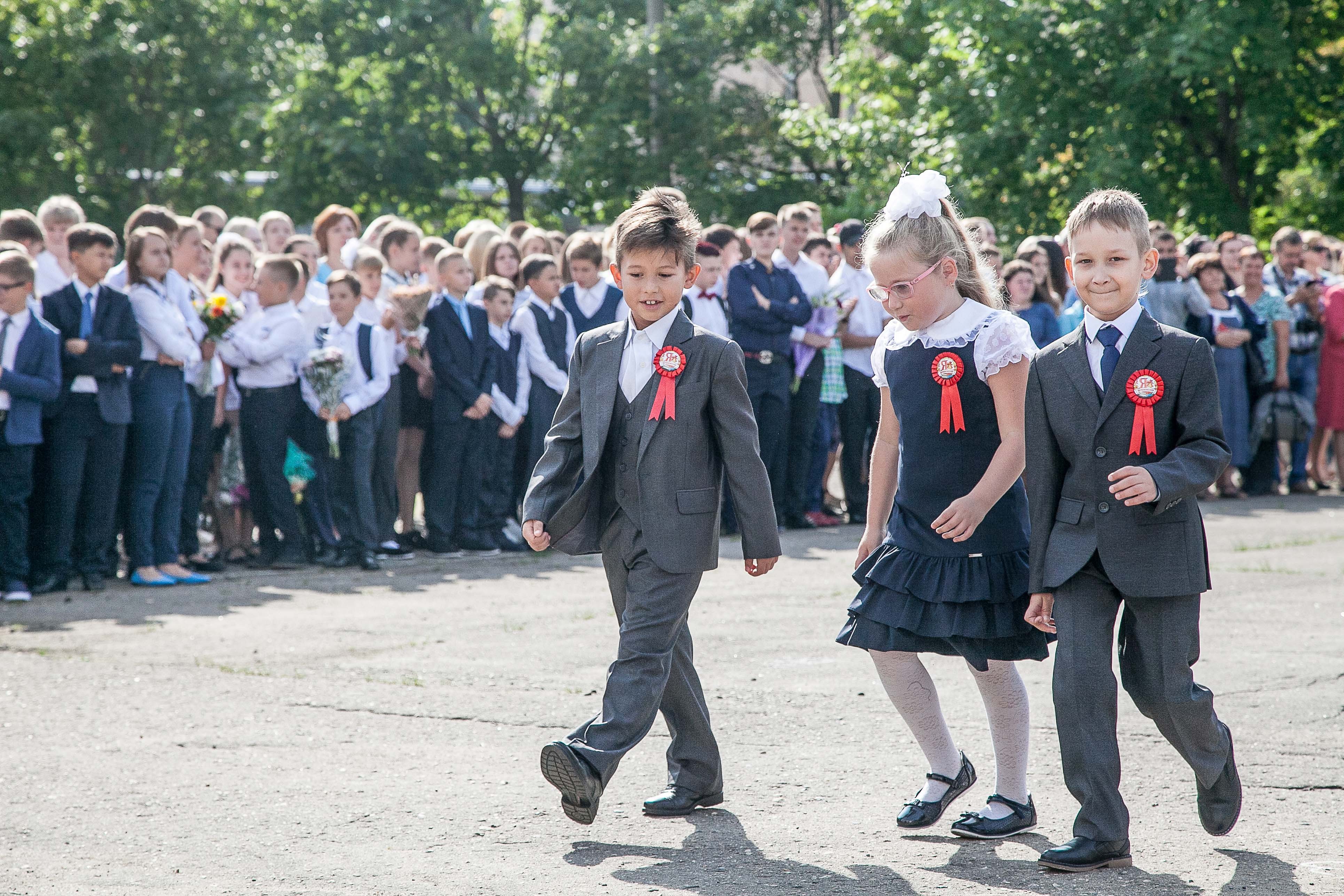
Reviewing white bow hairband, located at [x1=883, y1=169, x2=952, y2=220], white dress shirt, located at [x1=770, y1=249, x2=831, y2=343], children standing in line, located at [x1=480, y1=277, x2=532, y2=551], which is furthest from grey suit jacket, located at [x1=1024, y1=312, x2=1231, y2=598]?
white dress shirt, located at [x1=770, y1=249, x2=831, y2=343]

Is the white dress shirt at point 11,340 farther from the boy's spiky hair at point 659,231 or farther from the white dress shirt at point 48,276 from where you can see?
the boy's spiky hair at point 659,231

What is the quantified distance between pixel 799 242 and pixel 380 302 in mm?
3259

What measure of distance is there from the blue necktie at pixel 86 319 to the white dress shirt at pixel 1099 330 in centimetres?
680

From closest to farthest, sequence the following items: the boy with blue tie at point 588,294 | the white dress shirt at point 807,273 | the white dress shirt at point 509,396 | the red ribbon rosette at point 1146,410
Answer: the red ribbon rosette at point 1146,410
the white dress shirt at point 509,396
the boy with blue tie at point 588,294
the white dress shirt at point 807,273

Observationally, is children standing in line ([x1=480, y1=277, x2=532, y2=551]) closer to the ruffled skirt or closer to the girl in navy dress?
the girl in navy dress

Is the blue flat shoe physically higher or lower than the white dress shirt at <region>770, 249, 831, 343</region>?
lower

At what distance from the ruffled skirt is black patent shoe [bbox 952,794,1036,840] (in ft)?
1.32

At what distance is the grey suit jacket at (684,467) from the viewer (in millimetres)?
4703

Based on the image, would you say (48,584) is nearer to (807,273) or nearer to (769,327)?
(769,327)

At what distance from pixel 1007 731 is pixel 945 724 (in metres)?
0.23

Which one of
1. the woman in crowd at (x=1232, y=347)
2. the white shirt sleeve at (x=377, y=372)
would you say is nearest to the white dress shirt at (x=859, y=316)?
the woman in crowd at (x=1232, y=347)

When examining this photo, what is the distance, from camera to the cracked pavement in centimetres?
427

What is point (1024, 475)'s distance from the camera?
4.42 metres

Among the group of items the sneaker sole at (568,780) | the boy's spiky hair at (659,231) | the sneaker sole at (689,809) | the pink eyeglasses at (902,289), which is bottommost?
the sneaker sole at (689,809)
